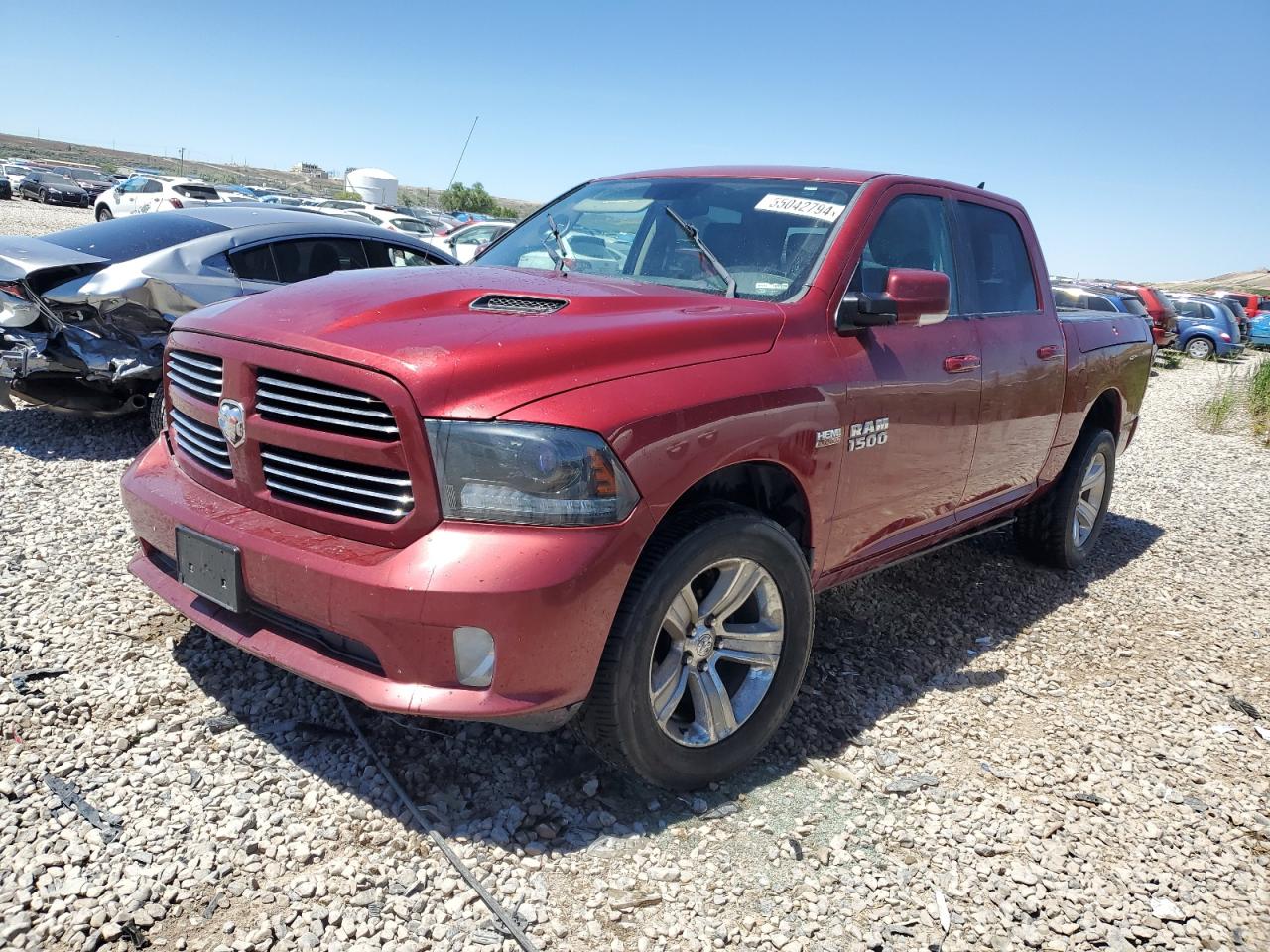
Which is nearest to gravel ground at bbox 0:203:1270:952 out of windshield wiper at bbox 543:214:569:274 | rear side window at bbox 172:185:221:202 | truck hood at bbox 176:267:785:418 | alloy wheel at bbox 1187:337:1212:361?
truck hood at bbox 176:267:785:418

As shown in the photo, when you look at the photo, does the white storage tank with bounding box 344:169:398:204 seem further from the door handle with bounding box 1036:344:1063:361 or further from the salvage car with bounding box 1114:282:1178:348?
the door handle with bounding box 1036:344:1063:361

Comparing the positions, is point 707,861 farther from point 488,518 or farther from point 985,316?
point 985,316

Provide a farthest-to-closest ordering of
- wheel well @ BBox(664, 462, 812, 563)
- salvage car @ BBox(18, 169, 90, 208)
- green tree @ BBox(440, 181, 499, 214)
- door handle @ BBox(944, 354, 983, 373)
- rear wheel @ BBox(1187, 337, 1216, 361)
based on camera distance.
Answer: green tree @ BBox(440, 181, 499, 214) → salvage car @ BBox(18, 169, 90, 208) → rear wheel @ BBox(1187, 337, 1216, 361) → door handle @ BBox(944, 354, 983, 373) → wheel well @ BBox(664, 462, 812, 563)

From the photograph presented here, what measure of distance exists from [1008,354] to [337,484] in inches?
116

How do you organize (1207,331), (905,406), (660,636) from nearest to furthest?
1. (660,636)
2. (905,406)
3. (1207,331)

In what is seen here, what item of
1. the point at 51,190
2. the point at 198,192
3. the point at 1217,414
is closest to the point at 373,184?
the point at 51,190

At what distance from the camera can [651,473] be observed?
241 cm

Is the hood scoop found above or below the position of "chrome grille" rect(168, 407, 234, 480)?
above

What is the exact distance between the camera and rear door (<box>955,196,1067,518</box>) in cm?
A: 396

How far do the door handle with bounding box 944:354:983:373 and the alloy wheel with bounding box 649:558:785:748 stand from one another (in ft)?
4.26

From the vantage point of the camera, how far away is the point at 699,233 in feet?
11.5

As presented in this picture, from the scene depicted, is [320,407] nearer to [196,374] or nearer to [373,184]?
[196,374]

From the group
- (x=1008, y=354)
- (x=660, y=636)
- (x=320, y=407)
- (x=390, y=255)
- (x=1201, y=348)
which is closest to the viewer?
(x=320, y=407)

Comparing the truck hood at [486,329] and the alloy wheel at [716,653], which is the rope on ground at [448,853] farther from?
the truck hood at [486,329]
